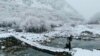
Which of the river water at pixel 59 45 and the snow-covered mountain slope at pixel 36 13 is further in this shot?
the snow-covered mountain slope at pixel 36 13

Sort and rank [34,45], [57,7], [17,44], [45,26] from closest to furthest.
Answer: [34,45] < [17,44] < [45,26] < [57,7]

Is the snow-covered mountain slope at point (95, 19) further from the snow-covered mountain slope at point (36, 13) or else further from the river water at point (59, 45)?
the river water at point (59, 45)

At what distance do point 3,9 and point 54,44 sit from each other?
2817cm

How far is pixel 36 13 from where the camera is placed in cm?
4894

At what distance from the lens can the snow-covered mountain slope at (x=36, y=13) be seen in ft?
137

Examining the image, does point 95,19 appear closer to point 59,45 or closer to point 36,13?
point 36,13

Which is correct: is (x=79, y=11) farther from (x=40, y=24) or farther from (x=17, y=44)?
(x=17, y=44)

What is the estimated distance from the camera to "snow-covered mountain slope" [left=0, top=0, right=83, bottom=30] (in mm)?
41625

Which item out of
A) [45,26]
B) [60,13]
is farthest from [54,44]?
[60,13]

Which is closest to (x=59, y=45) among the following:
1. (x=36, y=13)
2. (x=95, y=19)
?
(x=95, y=19)

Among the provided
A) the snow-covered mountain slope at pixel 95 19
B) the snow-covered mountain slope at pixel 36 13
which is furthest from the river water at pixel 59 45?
the snow-covered mountain slope at pixel 95 19

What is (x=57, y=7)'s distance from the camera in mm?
57250

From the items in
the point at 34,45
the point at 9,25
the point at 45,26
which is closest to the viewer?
the point at 34,45

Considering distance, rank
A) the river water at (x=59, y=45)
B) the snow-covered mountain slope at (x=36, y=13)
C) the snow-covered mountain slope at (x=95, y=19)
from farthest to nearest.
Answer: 1. the snow-covered mountain slope at (x=95, y=19)
2. the snow-covered mountain slope at (x=36, y=13)
3. the river water at (x=59, y=45)
